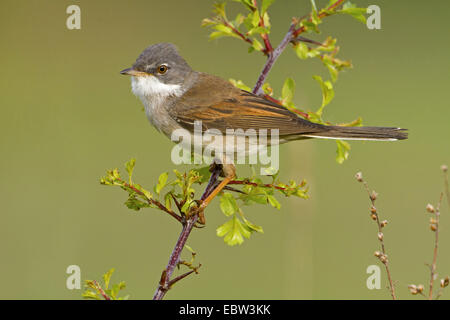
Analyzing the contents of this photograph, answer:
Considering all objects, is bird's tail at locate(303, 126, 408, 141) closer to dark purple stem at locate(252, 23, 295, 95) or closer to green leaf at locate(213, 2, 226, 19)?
dark purple stem at locate(252, 23, 295, 95)

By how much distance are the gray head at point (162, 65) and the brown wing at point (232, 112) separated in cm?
13

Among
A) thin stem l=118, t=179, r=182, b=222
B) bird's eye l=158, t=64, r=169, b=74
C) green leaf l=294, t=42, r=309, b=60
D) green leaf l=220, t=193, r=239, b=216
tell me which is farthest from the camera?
bird's eye l=158, t=64, r=169, b=74

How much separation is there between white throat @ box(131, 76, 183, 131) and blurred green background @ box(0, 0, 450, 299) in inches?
37.0

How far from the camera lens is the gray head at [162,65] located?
11.7 ft

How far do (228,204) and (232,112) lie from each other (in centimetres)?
96

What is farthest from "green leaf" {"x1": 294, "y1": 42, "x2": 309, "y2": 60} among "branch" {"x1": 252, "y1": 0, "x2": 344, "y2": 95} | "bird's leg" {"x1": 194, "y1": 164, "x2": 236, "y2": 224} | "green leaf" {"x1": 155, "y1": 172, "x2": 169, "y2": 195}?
"green leaf" {"x1": 155, "y1": 172, "x2": 169, "y2": 195}

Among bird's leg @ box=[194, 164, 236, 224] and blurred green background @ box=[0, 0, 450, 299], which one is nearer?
bird's leg @ box=[194, 164, 236, 224]

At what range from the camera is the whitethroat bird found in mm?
3479

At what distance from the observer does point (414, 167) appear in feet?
25.2

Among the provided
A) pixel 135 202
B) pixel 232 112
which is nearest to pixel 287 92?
pixel 232 112

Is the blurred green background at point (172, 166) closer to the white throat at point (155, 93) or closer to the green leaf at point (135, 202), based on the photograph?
the white throat at point (155, 93)

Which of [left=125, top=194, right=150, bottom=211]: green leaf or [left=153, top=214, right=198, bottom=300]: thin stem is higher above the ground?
[left=125, top=194, right=150, bottom=211]: green leaf

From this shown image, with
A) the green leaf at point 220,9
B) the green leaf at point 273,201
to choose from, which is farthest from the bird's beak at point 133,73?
the green leaf at point 273,201
